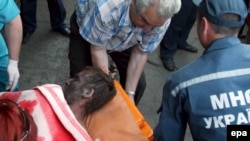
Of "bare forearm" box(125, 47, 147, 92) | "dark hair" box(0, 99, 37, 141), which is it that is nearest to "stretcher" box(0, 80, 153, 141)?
"dark hair" box(0, 99, 37, 141)

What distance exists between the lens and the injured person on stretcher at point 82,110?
160cm

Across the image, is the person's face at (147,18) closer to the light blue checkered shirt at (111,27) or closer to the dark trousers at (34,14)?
the light blue checkered shirt at (111,27)

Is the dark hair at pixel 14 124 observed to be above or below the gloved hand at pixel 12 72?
above

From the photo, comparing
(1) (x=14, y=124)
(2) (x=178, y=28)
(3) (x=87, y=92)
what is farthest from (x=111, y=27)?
(2) (x=178, y=28)

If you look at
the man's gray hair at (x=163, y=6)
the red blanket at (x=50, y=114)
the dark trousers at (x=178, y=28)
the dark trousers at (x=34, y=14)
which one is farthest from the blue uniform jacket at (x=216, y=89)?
the dark trousers at (x=34, y=14)

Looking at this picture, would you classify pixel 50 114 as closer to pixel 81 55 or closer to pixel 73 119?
pixel 73 119

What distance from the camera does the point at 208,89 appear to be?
5.18 feet

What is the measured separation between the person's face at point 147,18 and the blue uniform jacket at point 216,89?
1.12 ft

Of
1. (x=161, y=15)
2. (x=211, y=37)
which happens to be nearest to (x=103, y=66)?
(x=161, y=15)

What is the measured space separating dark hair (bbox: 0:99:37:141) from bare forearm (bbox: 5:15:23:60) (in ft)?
2.22

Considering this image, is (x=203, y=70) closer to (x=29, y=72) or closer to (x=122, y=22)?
(x=122, y=22)

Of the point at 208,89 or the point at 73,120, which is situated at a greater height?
the point at 208,89

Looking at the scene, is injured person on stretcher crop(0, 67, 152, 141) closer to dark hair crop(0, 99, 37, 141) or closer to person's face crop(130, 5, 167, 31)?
dark hair crop(0, 99, 37, 141)

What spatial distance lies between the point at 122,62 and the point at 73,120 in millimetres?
920
